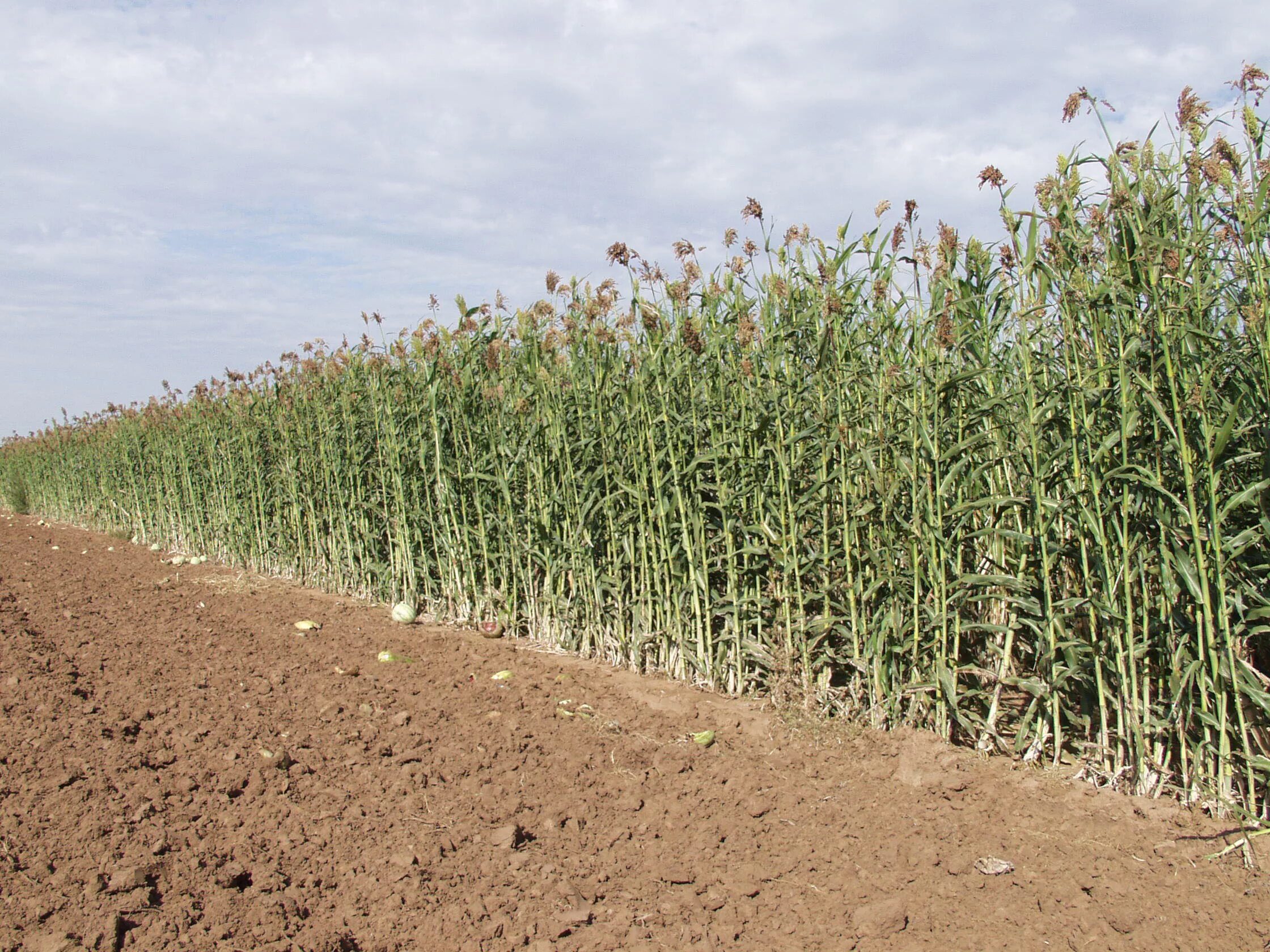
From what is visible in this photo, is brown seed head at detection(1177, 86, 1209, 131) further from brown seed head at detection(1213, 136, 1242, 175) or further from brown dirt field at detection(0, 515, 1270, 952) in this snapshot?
brown dirt field at detection(0, 515, 1270, 952)

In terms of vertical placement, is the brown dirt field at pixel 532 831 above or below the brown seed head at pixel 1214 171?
below

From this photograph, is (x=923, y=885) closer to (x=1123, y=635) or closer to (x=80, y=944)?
(x=1123, y=635)

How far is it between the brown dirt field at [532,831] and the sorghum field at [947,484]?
7.5 inches

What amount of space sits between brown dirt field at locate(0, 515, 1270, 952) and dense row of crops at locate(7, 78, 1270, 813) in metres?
0.35

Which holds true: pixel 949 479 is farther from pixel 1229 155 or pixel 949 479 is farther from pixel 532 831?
pixel 532 831

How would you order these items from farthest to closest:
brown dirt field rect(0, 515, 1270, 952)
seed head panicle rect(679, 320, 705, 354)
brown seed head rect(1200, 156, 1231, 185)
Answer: seed head panicle rect(679, 320, 705, 354) < brown seed head rect(1200, 156, 1231, 185) < brown dirt field rect(0, 515, 1270, 952)

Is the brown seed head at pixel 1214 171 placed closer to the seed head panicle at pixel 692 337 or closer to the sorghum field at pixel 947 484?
the sorghum field at pixel 947 484

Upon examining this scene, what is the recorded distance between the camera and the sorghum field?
3.03 m

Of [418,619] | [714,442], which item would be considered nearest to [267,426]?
[418,619]

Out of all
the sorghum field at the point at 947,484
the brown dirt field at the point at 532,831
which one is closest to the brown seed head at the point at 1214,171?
the sorghum field at the point at 947,484

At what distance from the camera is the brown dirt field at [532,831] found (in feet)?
8.86

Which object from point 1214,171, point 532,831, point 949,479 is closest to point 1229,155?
point 1214,171

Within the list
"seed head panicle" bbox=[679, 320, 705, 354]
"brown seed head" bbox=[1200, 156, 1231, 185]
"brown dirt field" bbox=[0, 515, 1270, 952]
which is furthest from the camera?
"seed head panicle" bbox=[679, 320, 705, 354]

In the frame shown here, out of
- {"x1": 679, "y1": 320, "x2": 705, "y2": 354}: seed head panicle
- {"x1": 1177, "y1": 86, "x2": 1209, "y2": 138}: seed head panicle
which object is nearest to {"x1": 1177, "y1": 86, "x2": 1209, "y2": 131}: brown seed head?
{"x1": 1177, "y1": 86, "x2": 1209, "y2": 138}: seed head panicle
